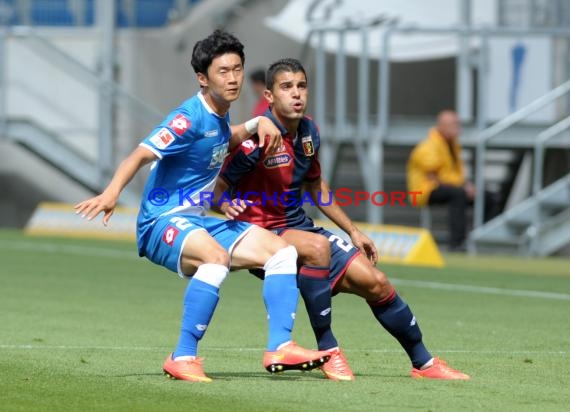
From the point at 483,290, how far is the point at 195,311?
748cm

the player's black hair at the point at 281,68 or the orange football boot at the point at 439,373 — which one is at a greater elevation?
the player's black hair at the point at 281,68

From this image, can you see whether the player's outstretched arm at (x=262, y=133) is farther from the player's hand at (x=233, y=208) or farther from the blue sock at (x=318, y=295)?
the blue sock at (x=318, y=295)

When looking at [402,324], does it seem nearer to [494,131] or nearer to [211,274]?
[211,274]

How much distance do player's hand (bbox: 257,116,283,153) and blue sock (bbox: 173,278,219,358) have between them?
0.88 meters

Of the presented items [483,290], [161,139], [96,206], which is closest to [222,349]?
[161,139]

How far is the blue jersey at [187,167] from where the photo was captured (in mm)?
8484

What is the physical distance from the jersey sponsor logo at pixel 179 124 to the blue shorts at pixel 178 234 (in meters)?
0.47

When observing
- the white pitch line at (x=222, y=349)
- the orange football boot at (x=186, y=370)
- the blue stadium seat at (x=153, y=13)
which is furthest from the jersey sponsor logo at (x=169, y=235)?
the blue stadium seat at (x=153, y=13)

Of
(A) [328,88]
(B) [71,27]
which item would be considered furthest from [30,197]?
(A) [328,88]

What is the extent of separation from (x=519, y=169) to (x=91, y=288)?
1073 centimetres

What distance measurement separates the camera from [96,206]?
777 centimetres

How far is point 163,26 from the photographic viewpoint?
26.9m

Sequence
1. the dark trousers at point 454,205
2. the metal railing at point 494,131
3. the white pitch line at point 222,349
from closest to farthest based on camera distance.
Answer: the white pitch line at point 222,349 → the dark trousers at point 454,205 → the metal railing at point 494,131

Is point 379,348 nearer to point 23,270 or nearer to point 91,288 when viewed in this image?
point 91,288
